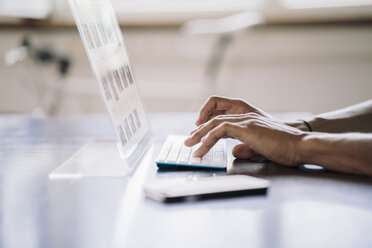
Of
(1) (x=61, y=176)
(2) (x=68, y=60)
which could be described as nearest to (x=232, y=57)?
(2) (x=68, y=60)

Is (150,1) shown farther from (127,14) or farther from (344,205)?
(344,205)

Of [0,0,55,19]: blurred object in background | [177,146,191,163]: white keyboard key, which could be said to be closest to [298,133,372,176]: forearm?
[177,146,191,163]: white keyboard key

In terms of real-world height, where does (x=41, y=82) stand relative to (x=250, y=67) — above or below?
above

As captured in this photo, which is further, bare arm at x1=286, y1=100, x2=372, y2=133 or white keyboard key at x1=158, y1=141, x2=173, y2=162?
bare arm at x1=286, y1=100, x2=372, y2=133

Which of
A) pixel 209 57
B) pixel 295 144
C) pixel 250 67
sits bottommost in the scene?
pixel 250 67

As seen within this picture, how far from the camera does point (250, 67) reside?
3.61m

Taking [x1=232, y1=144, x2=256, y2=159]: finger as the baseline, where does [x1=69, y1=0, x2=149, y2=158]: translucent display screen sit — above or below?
above

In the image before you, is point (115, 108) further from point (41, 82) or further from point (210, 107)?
point (41, 82)

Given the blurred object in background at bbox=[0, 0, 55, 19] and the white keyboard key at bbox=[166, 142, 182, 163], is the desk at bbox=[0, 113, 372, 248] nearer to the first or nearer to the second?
the white keyboard key at bbox=[166, 142, 182, 163]

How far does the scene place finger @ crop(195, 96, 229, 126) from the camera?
118cm

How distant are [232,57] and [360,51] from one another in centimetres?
97

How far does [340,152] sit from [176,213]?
38cm

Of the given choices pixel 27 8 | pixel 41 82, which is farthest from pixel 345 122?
pixel 27 8

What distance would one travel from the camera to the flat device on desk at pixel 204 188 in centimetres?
70
